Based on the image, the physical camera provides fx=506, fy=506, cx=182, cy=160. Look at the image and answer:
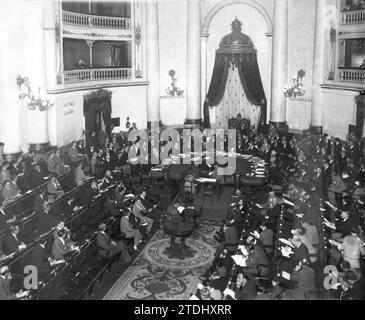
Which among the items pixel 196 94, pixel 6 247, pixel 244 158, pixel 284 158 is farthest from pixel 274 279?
pixel 196 94

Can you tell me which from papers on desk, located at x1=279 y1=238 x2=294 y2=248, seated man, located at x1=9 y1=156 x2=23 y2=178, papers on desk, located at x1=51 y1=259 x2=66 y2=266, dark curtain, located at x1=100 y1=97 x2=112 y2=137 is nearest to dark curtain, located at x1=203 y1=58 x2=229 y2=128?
dark curtain, located at x1=100 y1=97 x2=112 y2=137

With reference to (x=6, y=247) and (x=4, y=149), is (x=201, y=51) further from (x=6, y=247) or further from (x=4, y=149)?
(x=6, y=247)

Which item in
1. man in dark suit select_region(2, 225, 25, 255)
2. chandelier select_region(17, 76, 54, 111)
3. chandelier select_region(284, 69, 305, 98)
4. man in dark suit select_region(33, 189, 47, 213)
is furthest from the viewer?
chandelier select_region(284, 69, 305, 98)

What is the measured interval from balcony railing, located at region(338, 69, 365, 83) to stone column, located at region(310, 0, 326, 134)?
1.57 metres

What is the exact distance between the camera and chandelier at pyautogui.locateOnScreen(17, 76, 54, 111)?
20.7 meters

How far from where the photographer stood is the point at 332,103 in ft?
82.9

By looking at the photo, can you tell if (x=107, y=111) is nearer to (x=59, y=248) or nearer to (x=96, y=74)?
(x=96, y=74)

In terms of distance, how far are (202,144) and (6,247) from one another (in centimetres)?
1473

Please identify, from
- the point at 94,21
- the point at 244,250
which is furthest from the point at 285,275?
the point at 94,21

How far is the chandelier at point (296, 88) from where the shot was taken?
2739 cm

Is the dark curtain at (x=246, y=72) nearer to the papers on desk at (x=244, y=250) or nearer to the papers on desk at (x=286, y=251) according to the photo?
the papers on desk at (x=286, y=251)

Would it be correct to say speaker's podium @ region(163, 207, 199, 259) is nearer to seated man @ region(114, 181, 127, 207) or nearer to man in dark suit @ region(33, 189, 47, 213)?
seated man @ region(114, 181, 127, 207)

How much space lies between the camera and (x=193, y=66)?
2817 cm
